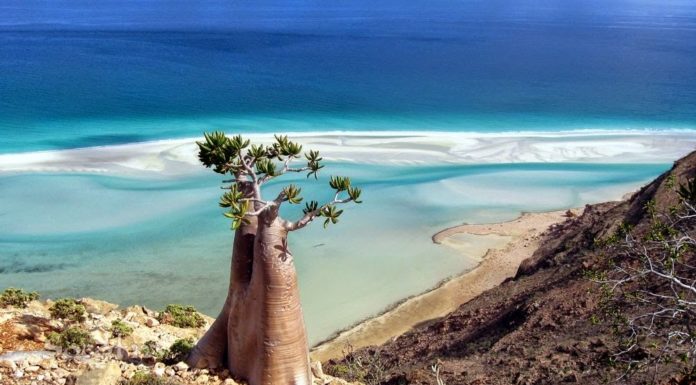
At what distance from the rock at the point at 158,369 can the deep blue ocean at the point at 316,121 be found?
13243 mm

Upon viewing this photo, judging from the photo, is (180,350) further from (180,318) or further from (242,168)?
(242,168)

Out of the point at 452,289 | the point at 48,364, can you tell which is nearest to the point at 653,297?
the point at 452,289

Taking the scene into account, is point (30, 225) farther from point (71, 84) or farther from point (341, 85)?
point (341, 85)

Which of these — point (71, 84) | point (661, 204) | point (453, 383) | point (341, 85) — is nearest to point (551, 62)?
point (341, 85)

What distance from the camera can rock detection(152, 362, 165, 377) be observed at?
39.2 ft

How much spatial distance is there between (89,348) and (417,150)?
141 ft

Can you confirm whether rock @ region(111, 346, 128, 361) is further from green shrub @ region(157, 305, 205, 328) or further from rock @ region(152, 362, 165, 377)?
green shrub @ region(157, 305, 205, 328)

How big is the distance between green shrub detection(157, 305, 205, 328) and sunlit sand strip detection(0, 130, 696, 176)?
2987 cm

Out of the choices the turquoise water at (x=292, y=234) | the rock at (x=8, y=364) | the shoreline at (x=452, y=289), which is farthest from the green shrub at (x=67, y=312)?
the turquoise water at (x=292, y=234)

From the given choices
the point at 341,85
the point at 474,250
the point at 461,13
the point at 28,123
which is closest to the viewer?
the point at 474,250

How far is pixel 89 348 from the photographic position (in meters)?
13.1

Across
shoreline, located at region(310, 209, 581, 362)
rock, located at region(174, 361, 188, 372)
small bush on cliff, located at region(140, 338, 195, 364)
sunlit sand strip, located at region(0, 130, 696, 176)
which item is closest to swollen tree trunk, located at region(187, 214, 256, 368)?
rock, located at region(174, 361, 188, 372)

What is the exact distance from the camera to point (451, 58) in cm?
10181

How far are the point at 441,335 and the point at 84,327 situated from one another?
1159 centimetres
